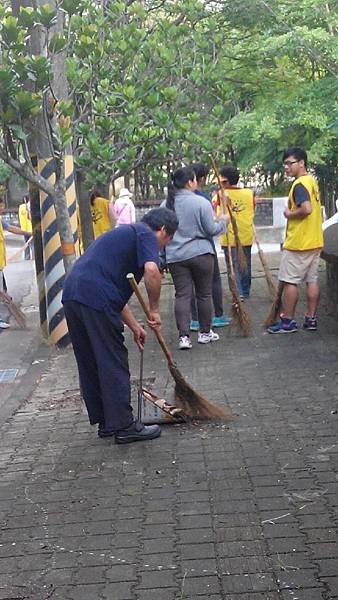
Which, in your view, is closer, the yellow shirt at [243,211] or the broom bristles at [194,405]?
the broom bristles at [194,405]

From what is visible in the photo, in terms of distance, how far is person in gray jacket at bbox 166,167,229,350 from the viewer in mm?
9227

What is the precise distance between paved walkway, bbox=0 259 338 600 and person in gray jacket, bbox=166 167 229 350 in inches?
54.0

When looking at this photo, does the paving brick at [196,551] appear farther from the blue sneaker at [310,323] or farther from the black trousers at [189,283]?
the blue sneaker at [310,323]

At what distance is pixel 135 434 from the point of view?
6398 millimetres

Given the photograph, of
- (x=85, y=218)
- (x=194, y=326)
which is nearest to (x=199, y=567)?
(x=194, y=326)

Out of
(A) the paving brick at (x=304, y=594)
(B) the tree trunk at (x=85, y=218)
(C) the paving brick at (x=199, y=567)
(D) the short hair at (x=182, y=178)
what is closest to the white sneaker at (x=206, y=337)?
(D) the short hair at (x=182, y=178)

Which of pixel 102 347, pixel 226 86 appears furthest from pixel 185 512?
pixel 226 86

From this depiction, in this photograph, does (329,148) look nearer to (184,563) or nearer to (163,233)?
(163,233)

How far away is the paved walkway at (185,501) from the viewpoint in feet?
13.8

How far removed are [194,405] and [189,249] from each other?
2.73 meters

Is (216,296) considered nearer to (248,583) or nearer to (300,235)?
(300,235)

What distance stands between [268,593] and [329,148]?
12.5 m

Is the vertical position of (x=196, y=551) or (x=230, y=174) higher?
(x=230, y=174)

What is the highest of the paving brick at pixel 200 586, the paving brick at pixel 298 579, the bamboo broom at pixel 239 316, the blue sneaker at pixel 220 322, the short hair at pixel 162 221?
the short hair at pixel 162 221
